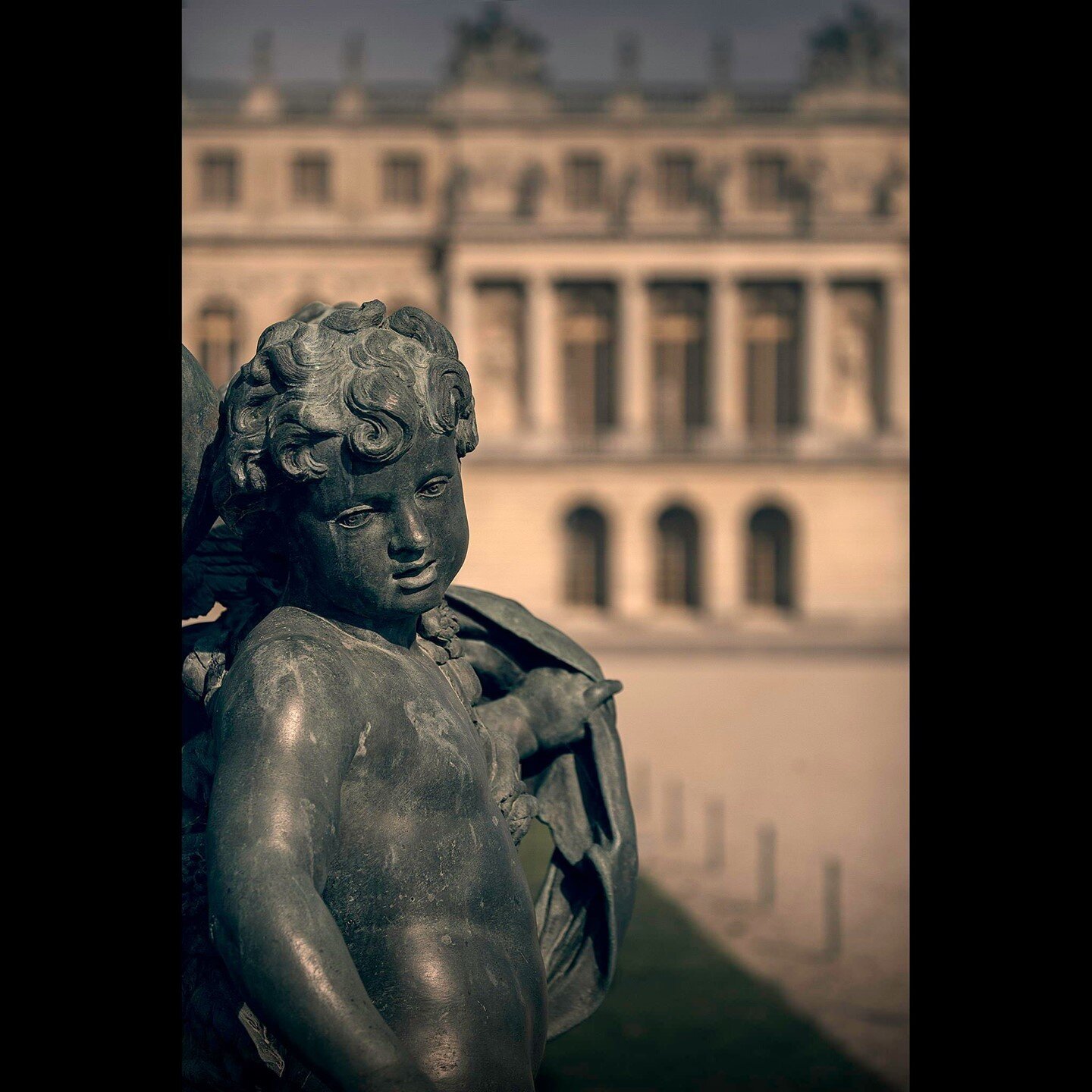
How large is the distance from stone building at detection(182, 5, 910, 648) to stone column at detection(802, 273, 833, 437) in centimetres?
7

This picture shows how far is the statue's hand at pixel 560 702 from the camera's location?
2572mm

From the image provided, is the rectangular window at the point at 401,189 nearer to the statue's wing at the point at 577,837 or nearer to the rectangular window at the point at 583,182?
the rectangular window at the point at 583,182

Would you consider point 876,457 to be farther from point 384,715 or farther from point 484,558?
point 384,715

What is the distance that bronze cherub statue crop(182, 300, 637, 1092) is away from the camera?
2.06m

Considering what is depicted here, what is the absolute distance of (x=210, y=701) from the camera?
2303 millimetres

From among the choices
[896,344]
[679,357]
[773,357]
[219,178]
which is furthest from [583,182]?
[219,178]

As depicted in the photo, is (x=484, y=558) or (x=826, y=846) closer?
(x=826, y=846)

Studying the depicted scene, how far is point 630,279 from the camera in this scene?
3941cm

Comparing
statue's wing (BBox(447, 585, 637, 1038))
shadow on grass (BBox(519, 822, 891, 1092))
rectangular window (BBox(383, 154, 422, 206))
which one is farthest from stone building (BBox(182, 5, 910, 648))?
statue's wing (BBox(447, 585, 637, 1038))

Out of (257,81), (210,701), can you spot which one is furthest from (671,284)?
(210,701)

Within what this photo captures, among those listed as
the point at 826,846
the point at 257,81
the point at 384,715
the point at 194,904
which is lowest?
the point at 826,846

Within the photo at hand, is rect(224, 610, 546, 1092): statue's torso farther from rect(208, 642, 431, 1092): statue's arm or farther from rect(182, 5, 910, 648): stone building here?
rect(182, 5, 910, 648): stone building

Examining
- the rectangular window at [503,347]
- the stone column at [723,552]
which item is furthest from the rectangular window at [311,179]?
the stone column at [723,552]

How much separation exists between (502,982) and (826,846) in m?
10.9
